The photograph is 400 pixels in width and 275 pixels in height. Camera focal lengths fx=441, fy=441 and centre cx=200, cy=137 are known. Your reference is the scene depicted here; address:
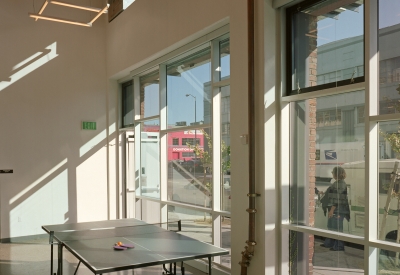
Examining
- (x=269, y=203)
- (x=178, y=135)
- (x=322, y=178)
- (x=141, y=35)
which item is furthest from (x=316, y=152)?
(x=141, y=35)

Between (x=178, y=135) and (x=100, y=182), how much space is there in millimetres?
2938

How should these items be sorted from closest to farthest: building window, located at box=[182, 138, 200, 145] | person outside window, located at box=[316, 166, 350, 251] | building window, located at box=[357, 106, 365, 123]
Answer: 1. building window, located at box=[357, 106, 365, 123]
2. person outside window, located at box=[316, 166, 350, 251]
3. building window, located at box=[182, 138, 200, 145]

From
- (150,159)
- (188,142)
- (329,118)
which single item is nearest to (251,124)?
(329,118)

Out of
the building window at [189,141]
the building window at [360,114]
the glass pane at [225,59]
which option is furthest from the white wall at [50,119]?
the building window at [360,114]

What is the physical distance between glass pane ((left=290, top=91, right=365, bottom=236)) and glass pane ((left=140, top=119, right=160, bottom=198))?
10.7 feet

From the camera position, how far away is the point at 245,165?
4574 mm

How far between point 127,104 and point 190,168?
2930 millimetres

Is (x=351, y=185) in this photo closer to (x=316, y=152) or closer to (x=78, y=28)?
(x=316, y=152)

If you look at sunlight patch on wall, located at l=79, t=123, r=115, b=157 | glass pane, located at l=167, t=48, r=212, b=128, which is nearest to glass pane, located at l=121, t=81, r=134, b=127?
sunlight patch on wall, located at l=79, t=123, r=115, b=157

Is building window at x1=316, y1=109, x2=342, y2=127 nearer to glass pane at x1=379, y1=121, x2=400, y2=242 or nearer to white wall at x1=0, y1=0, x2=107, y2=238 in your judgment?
glass pane at x1=379, y1=121, x2=400, y2=242

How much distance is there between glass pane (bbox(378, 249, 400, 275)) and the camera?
3.28 metres

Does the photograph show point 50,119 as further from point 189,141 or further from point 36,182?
point 189,141

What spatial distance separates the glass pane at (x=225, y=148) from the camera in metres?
5.22

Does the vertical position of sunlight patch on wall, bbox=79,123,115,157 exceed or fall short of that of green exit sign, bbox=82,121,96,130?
it falls short
